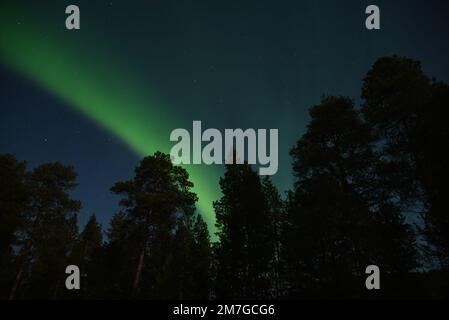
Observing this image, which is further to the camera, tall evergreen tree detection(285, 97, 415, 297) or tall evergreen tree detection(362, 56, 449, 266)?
tall evergreen tree detection(285, 97, 415, 297)

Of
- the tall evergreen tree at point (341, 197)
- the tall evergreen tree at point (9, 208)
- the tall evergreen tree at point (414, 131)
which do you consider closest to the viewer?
the tall evergreen tree at point (414, 131)

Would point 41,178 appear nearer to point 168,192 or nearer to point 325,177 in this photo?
point 168,192

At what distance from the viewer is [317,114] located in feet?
55.9

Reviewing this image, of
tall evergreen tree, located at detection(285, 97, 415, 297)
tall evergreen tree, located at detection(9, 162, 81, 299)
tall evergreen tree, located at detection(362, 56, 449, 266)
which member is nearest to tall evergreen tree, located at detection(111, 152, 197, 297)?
tall evergreen tree, located at detection(9, 162, 81, 299)

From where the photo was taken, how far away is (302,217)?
16125 millimetres

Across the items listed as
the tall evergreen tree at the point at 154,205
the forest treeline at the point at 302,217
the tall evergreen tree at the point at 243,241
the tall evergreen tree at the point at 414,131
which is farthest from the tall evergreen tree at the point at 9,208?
the tall evergreen tree at the point at 414,131

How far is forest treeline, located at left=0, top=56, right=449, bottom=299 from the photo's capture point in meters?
11.9

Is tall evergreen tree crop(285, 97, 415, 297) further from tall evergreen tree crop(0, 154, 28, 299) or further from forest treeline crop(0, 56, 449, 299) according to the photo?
tall evergreen tree crop(0, 154, 28, 299)

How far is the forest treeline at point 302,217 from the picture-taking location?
1189cm

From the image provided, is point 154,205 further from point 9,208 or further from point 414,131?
point 414,131

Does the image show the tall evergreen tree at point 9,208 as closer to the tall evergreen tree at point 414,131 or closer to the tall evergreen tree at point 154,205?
the tall evergreen tree at point 154,205

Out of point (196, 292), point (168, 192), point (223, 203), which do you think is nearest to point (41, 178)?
point (168, 192)

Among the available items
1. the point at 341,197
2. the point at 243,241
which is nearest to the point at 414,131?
the point at 341,197
